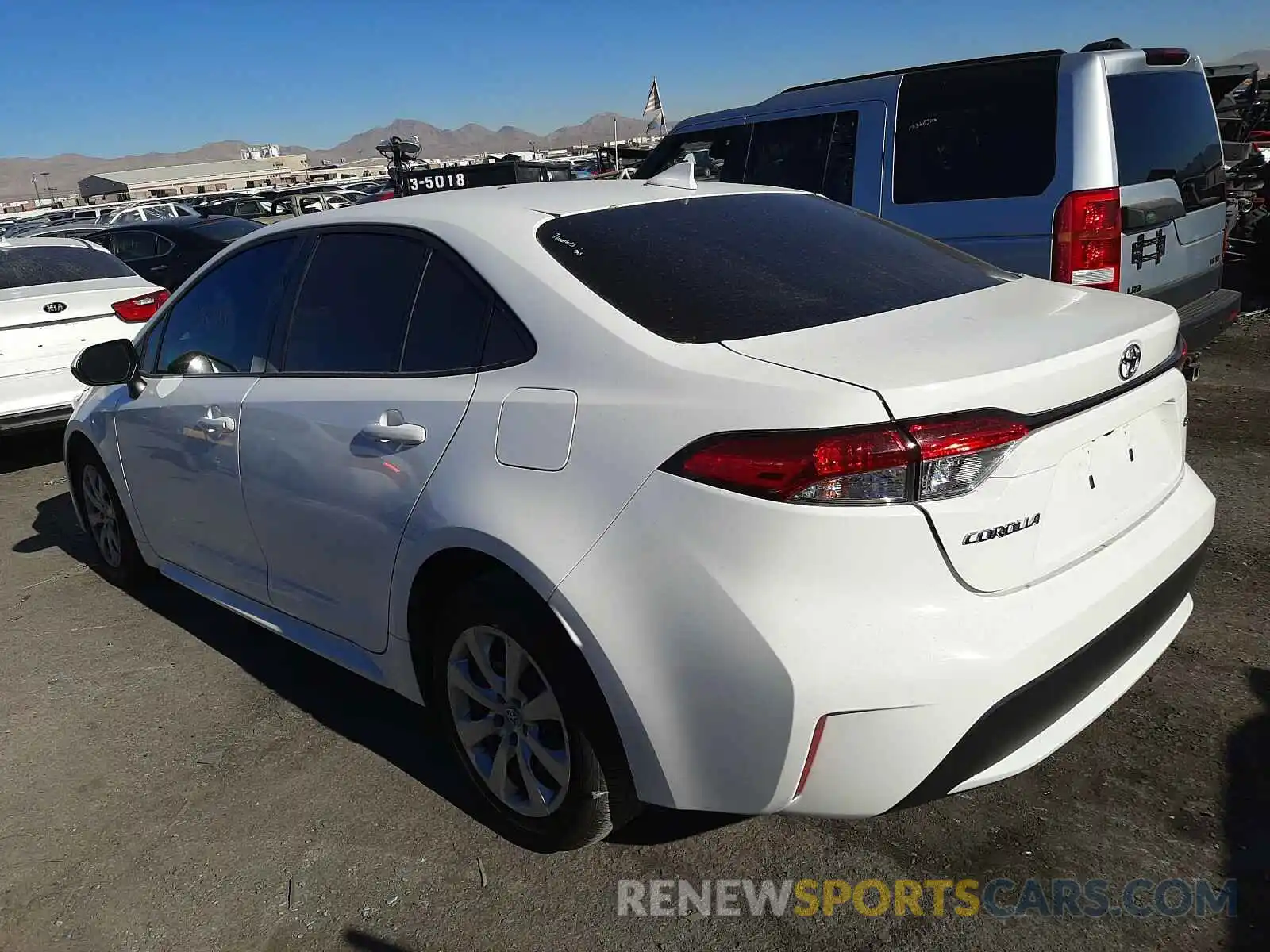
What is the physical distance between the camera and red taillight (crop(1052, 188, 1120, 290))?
470 centimetres

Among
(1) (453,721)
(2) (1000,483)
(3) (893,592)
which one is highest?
(2) (1000,483)

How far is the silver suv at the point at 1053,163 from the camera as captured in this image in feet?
15.5

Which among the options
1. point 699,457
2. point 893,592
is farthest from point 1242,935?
point 699,457

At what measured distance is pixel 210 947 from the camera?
238 cm

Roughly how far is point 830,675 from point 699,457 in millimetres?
496

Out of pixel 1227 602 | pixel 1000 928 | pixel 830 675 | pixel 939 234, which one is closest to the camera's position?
pixel 830 675

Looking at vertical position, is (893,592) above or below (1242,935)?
above

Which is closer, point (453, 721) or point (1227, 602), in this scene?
point (453, 721)

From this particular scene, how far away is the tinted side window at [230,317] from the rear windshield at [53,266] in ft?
13.3

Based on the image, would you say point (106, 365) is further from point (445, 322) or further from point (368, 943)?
point (368, 943)

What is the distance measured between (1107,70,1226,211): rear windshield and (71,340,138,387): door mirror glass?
14.7ft

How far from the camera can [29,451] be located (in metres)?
7.88

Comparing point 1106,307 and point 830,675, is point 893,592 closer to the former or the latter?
point 830,675

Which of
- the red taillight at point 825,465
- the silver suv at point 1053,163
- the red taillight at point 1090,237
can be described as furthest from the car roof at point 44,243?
the red taillight at point 825,465
